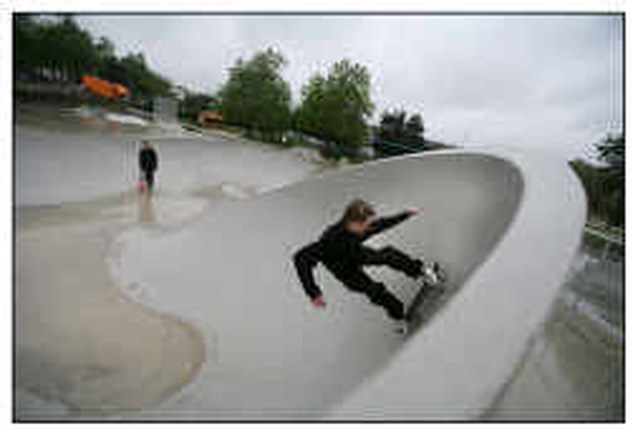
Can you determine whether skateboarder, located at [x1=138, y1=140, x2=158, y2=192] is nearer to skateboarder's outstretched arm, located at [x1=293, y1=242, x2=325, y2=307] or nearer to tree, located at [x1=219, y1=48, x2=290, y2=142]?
skateboarder's outstretched arm, located at [x1=293, y1=242, x2=325, y2=307]

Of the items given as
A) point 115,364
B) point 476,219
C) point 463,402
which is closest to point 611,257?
point 476,219

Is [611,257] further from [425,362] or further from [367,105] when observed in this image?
[367,105]

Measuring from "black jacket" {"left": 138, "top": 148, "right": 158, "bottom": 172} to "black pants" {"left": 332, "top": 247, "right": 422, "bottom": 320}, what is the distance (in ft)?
24.9

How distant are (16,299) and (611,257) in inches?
294

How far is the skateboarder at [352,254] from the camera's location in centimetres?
253

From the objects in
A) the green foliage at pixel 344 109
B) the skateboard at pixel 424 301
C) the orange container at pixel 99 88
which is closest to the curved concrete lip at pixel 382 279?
the skateboard at pixel 424 301

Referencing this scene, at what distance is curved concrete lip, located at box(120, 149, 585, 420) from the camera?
173cm

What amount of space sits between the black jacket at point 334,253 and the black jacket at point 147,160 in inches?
290

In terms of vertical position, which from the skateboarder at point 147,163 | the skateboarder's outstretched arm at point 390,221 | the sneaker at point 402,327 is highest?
the skateboarder at point 147,163

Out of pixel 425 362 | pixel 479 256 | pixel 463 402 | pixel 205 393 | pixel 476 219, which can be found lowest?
pixel 205 393

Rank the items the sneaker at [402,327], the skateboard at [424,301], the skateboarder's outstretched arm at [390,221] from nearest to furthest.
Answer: the skateboarder's outstretched arm at [390,221], the sneaker at [402,327], the skateboard at [424,301]

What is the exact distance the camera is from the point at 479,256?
3246mm

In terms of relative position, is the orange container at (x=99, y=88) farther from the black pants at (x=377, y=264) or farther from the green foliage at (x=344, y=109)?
the black pants at (x=377, y=264)
